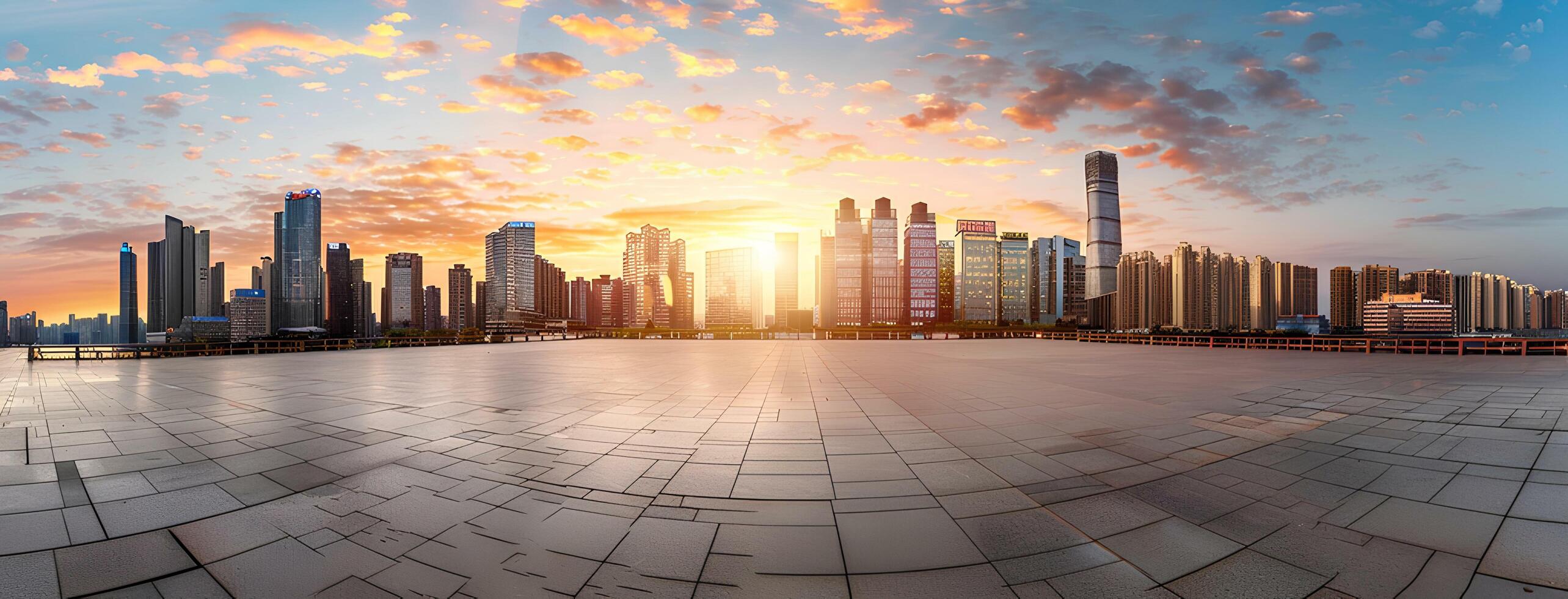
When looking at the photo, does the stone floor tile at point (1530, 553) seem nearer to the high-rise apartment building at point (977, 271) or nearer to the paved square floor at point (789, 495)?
the paved square floor at point (789, 495)

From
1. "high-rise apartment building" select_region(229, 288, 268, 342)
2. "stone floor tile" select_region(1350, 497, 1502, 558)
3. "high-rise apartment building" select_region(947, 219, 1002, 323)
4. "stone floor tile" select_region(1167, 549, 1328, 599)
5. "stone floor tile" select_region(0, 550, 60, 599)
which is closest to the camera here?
"stone floor tile" select_region(1167, 549, 1328, 599)

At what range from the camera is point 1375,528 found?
14.7ft

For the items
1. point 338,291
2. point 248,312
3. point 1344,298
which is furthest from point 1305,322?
point 248,312

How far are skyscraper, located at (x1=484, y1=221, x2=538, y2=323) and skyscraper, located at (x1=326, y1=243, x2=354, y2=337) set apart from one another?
38.7 meters

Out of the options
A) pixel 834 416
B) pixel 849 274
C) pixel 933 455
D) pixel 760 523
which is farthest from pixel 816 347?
pixel 849 274

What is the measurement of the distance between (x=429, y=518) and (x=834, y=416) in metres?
5.88

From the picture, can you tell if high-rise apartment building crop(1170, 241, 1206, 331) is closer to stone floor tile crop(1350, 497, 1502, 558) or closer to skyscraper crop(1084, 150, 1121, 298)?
skyscraper crop(1084, 150, 1121, 298)

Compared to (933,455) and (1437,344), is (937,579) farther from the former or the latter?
(1437,344)

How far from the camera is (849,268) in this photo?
166 m

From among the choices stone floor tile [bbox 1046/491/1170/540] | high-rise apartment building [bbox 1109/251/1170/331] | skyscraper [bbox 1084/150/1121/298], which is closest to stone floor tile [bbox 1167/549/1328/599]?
stone floor tile [bbox 1046/491/1170/540]

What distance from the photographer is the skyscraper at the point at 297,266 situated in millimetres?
165750

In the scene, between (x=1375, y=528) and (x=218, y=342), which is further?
(x=218, y=342)

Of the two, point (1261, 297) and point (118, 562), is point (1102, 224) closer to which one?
point (1261, 297)

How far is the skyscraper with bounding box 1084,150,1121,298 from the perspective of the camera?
17538 cm
